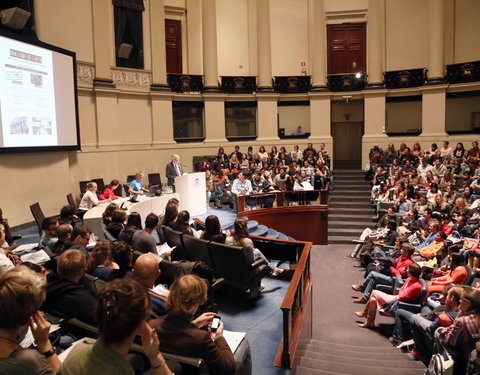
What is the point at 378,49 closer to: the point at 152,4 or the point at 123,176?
the point at 152,4

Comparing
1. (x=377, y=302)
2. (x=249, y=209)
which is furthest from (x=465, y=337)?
(x=249, y=209)

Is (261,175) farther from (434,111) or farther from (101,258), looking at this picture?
(101,258)

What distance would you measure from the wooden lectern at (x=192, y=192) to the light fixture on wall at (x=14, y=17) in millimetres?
4313

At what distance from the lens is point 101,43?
11516 mm

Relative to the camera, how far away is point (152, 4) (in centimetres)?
1348

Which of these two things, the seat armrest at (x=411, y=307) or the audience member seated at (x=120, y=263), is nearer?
the audience member seated at (x=120, y=263)

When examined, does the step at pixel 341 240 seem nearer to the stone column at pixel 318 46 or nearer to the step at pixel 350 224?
the step at pixel 350 224

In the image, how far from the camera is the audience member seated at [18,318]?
63.9 inches

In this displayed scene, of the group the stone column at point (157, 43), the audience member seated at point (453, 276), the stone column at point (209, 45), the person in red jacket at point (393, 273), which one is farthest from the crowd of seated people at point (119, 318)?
the stone column at point (209, 45)

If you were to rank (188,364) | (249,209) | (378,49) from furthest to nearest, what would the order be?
(378,49)
(249,209)
(188,364)

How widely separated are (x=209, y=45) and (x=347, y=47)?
5962 millimetres

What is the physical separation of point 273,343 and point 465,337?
1661mm

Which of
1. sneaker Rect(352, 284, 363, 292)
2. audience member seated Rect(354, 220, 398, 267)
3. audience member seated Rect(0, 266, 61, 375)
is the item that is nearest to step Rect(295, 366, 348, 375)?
audience member seated Rect(0, 266, 61, 375)

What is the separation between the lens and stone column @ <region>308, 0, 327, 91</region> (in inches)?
613
